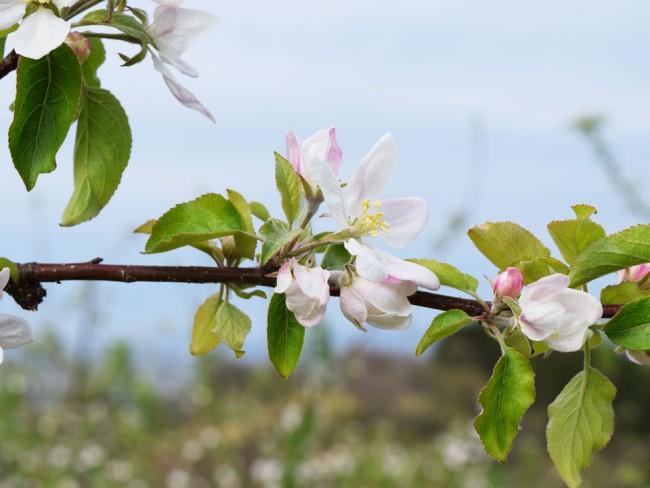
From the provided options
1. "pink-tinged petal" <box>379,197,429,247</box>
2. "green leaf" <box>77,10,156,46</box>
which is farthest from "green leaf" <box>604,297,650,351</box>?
"green leaf" <box>77,10,156,46</box>

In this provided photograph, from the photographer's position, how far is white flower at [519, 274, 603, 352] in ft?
1.83

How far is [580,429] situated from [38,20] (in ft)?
1.71

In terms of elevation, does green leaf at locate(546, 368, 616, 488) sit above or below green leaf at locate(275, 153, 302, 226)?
below

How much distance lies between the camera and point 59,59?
1.95 feet

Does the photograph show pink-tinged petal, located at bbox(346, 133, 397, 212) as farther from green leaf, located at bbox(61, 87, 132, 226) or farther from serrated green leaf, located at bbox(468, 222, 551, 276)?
green leaf, located at bbox(61, 87, 132, 226)

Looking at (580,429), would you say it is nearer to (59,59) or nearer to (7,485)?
(59,59)

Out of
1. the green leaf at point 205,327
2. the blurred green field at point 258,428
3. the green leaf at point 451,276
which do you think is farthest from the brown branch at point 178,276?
the blurred green field at point 258,428

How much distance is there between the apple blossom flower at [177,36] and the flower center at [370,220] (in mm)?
158

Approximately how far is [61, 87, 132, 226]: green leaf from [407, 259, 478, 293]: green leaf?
0.92ft

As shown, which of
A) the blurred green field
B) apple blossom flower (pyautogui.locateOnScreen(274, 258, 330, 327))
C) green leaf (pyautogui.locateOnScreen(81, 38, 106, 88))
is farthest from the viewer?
the blurred green field

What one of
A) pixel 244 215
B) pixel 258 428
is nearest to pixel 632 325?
pixel 244 215

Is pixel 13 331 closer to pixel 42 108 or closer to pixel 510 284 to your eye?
pixel 42 108

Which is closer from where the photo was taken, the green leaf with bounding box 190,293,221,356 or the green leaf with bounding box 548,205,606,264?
the green leaf with bounding box 548,205,606,264

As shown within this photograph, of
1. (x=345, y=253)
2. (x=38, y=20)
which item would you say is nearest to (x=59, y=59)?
(x=38, y=20)
